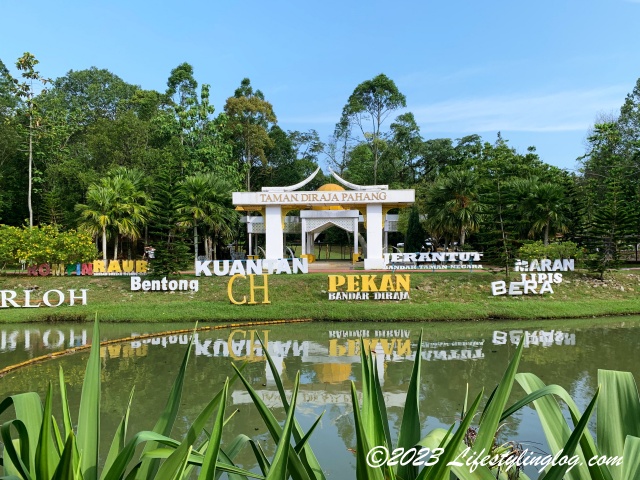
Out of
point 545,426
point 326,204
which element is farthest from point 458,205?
point 545,426

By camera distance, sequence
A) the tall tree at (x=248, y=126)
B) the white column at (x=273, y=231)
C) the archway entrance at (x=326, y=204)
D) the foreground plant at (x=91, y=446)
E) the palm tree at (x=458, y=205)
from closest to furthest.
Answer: the foreground plant at (x=91, y=446) → the archway entrance at (x=326, y=204) → the white column at (x=273, y=231) → the palm tree at (x=458, y=205) → the tall tree at (x=248, y=126)

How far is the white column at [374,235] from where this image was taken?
1923cm

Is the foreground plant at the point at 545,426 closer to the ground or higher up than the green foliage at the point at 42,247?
closer to the ground

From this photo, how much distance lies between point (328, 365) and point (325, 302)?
599cm

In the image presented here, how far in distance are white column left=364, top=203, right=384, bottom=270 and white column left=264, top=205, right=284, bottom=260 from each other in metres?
3.65

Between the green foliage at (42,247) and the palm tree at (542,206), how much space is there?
57.7ft

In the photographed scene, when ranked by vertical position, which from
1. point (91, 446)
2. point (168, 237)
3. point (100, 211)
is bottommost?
point (91, 446)

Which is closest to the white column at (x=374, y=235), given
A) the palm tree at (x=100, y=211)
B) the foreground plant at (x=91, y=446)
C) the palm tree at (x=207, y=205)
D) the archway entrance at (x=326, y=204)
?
the archway entrance at (x=326, y=204)

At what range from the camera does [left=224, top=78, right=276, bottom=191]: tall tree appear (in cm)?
3073

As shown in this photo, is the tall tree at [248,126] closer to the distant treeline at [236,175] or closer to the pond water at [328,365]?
the distant treeline at [236,175]

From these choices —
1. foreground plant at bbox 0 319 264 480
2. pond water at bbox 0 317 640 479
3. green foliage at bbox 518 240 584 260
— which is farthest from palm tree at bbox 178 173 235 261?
foreground plant at bbox 0 319 264 480

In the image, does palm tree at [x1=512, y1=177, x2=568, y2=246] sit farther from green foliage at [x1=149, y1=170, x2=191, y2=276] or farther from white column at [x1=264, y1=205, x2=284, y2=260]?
green foliage at [x1=149, y1=170, x2=191, y2=276]

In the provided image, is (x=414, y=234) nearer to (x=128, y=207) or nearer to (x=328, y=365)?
(x=128, y=207)

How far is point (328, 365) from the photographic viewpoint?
8.41m
